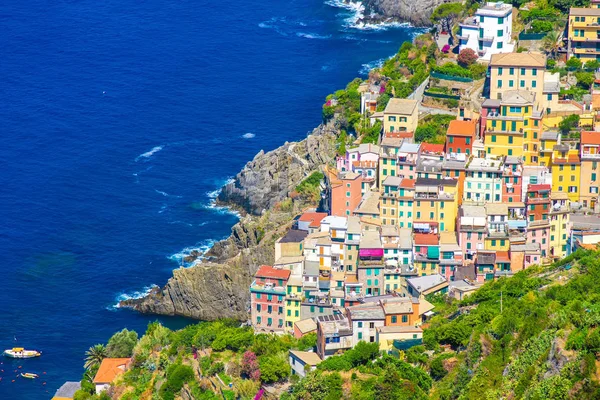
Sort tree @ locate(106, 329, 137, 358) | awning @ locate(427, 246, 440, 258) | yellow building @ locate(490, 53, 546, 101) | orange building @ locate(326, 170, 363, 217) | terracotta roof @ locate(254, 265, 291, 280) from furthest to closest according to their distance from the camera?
yellow building @ locate(490, 53, 546, 101) < orange building @ locate(326, 170, 363, 217) < tree @ locate(106, 329, 137, 358) < terracotta roof @ locate(254, 265, 291, 280) < awning @ locate(427, 246, 440, 258)

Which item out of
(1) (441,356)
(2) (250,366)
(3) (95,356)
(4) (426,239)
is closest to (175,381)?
(2) (250,366)

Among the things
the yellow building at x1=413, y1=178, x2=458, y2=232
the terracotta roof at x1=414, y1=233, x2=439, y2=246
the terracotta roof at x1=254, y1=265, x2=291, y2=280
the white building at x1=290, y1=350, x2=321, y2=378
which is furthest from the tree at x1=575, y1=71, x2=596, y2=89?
the white building at x1=290, y1=350, x2=321, y2=378

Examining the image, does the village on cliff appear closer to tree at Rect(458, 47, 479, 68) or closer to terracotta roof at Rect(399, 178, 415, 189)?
terracotta roof at Rect(399, 178, 415, 189)

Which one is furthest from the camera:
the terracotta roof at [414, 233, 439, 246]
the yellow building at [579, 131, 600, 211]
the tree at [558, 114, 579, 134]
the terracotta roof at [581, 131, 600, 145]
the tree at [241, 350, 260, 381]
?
the tree at [558, 114, 579, 134]

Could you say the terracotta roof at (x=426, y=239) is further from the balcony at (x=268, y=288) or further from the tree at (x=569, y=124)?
the tree at (x=569, y=124)

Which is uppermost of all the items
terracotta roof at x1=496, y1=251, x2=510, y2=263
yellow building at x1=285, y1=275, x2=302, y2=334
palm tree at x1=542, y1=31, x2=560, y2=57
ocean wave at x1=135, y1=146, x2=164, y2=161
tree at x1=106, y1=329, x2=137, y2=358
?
palm tree at x1=542, y1=31, x2=560, y2=57

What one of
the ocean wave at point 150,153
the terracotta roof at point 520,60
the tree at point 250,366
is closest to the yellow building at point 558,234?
the terracotta roof at point 520,60

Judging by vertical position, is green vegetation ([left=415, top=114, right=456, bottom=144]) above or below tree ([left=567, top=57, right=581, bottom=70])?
below

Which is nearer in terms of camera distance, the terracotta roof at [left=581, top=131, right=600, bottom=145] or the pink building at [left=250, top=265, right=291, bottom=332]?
the pink building at [left=250, top=265, right=291, bottom=332]
